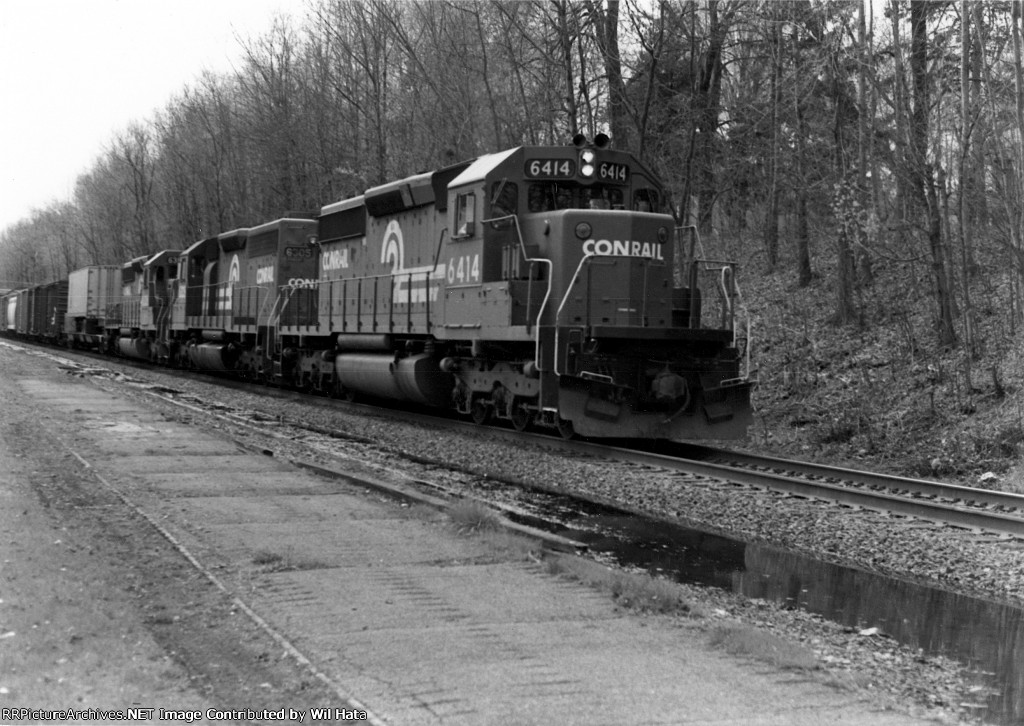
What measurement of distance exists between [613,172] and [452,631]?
9577 mm

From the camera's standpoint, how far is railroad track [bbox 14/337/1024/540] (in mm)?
8781

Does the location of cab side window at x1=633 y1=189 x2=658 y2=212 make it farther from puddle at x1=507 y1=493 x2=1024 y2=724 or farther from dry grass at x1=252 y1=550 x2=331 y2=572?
dry grass at x1=252 y1=550 x2=331 y2=572

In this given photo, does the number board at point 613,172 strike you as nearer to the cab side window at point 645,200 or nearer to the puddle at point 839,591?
the cab side window at point 645,200

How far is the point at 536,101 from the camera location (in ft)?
75.2

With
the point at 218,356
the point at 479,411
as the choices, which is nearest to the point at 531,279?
the point at 479,411

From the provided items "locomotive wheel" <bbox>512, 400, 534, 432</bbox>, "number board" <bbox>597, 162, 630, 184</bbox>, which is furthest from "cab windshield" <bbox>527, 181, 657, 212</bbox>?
"locomotive wheel" <bbox>512, 400, 534, 432</bbox>

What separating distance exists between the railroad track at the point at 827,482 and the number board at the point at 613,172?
3.57m

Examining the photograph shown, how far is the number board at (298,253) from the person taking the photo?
22.5 meters

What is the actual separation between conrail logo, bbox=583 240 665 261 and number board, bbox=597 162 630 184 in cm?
104

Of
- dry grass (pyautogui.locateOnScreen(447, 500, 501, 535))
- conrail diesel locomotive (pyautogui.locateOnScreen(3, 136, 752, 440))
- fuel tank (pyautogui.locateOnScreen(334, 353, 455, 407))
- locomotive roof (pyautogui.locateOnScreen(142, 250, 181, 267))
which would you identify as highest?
locomotive roof (pyautogui.locateOnScreen(142, 250, 181, 267))

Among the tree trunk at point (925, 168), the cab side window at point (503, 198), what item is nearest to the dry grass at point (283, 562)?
the cab side window at point (503, 198)

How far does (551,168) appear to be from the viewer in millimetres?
13484

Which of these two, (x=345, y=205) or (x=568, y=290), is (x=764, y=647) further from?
(x=345, y=205)

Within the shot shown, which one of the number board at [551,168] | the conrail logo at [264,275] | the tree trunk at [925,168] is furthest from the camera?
the conrail logo at [264,275]
